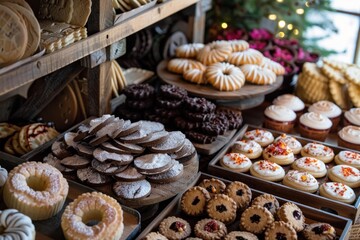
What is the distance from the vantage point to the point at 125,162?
2340 mm

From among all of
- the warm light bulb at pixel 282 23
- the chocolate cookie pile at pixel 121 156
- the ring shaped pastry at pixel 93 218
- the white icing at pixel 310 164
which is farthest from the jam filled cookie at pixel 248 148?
the warm light bulb at pixel 282 23

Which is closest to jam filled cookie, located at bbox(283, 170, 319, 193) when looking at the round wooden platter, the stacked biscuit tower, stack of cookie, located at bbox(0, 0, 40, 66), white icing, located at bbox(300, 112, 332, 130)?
white icing, located at bbox(300, 112, 332, 130)

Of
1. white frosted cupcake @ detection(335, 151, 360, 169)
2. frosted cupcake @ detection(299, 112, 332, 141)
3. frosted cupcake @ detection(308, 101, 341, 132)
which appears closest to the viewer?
white frosted cupcake @ detection(335, 151, 360, 169)

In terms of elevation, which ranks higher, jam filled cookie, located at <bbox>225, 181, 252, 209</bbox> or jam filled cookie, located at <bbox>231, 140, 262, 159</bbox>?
jam filled cookie, located at <bbox>225, 181, 252, 209</bbox>

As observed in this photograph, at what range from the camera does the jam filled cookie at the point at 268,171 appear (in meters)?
2.67

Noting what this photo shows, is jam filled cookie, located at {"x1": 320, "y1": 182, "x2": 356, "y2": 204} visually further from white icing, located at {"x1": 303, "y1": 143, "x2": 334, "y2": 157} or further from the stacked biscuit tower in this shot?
the stacked biscuit tower

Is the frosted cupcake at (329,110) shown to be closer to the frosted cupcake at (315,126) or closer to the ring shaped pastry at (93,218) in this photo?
the frosted cupcake at (315,126)

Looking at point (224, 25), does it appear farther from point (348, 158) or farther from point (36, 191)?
point (36, 191)

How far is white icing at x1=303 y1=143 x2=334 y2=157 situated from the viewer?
9.43ft

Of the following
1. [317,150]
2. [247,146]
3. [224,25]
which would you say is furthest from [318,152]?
[224,25]

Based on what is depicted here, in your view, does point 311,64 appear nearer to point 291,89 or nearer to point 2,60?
point 291,89

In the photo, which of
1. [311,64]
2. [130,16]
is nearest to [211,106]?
[130,16]

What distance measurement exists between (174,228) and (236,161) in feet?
2.05

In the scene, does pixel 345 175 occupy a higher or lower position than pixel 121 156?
lower
